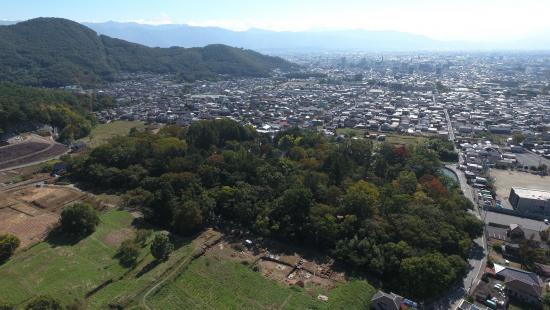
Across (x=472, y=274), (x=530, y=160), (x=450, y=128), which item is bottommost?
(x=450, y=128)

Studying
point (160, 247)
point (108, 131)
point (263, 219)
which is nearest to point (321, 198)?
point (263, 219)

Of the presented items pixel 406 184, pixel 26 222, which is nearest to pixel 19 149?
pixel 26 222

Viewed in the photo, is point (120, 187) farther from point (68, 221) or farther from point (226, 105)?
point (226, 105)

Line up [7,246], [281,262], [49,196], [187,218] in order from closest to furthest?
1. [7,246]
2. [281,262]
3. [187,218]
4. [49,196]

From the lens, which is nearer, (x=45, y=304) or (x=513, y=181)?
(x=45, y=304)

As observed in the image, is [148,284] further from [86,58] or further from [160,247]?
[86,58]

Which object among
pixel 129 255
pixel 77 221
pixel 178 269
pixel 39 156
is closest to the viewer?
pixel 178 269

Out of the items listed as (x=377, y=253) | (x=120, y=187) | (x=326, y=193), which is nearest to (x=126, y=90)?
(x=120, y=187)

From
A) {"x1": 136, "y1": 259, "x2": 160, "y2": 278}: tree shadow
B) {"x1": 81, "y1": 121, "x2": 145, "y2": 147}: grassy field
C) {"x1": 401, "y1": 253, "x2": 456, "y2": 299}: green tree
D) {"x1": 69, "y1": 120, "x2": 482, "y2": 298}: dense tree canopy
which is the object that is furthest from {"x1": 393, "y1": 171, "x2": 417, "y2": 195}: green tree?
{"x1": 81, "y1": 121, "x2": 145, "y2": 147}: grassy field

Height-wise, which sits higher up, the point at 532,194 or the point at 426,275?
the point at 426,275
